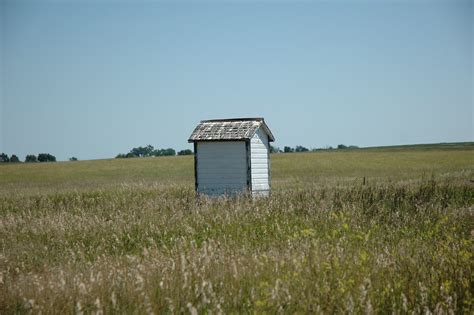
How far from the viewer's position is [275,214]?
36.3 ft

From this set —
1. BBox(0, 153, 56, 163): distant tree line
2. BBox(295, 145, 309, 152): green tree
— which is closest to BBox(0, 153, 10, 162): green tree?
BBox(0, 153, 56, 163): distant tree line

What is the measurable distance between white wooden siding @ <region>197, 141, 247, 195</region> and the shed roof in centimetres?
28

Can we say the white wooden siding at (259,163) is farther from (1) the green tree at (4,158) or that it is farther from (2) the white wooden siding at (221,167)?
(1) the green tree at (4,158)

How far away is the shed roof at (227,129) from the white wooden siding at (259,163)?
38cm

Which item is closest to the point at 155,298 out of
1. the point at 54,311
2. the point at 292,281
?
the point at 54,311

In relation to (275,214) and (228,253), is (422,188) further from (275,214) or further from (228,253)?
(228,253)

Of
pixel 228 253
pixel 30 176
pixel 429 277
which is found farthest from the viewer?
pixel 30 176

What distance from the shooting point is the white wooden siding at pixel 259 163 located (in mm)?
20891

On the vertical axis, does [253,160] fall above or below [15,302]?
above

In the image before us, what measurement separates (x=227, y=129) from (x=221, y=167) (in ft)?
5.39

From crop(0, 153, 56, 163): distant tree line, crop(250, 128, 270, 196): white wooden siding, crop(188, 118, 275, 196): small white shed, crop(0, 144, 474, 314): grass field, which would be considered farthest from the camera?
crop(0, 153, 56, 163): distant tree line

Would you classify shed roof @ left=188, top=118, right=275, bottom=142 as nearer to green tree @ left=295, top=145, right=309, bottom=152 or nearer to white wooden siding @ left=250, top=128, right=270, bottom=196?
white wooden siding @ left=250, top=128, right=270, bottom=196

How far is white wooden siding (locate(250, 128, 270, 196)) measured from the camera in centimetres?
2089

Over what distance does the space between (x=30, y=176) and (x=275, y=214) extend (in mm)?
51185
